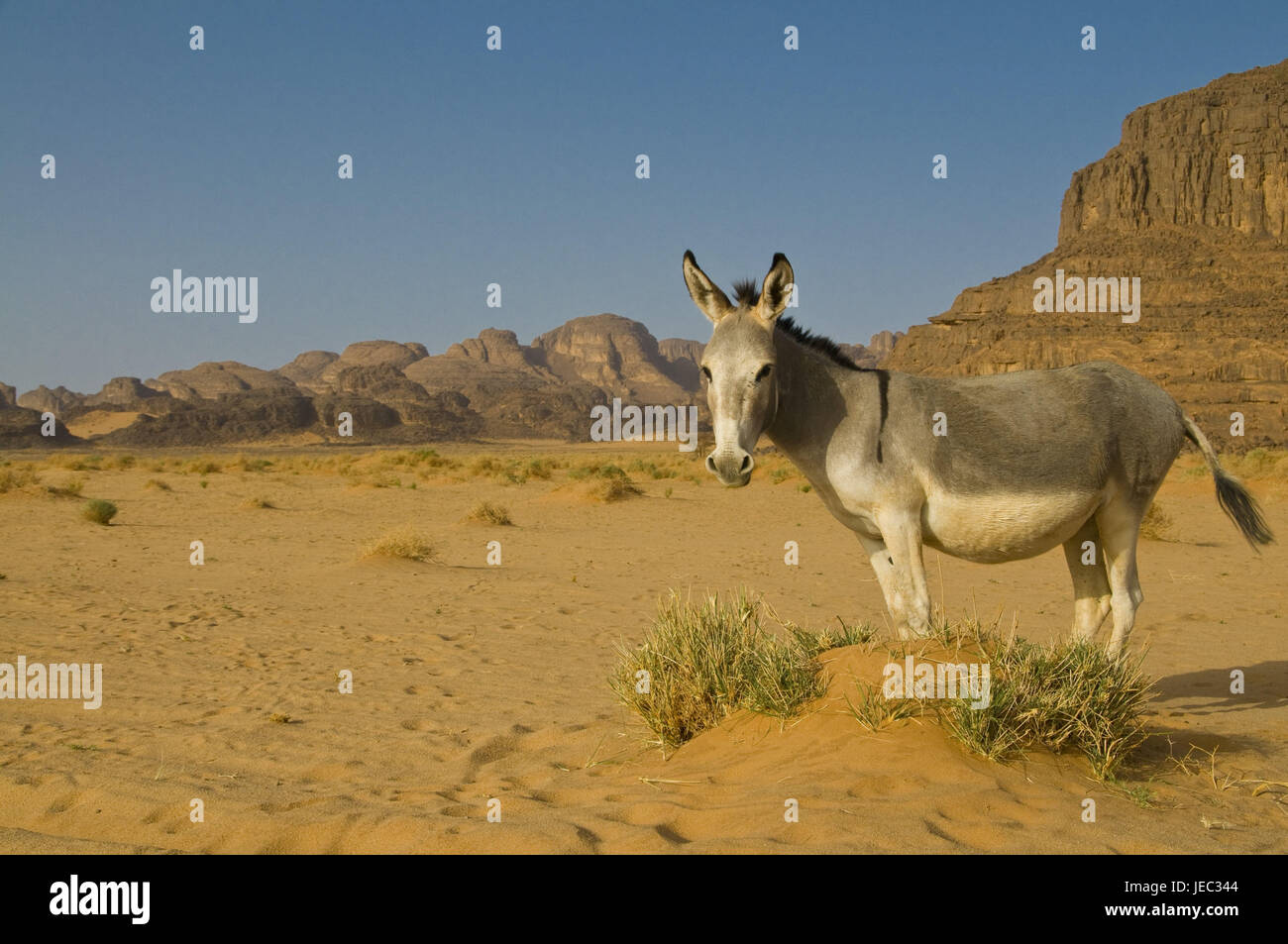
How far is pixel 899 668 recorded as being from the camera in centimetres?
493

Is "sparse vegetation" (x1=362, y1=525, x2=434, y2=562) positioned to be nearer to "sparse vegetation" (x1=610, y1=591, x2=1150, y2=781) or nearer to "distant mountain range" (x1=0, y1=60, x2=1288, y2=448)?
"sparse vegetation" (x1=610, y1=591, x2=1150, y2=781)

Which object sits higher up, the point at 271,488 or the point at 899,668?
the point at 271,488

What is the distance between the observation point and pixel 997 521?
493cm

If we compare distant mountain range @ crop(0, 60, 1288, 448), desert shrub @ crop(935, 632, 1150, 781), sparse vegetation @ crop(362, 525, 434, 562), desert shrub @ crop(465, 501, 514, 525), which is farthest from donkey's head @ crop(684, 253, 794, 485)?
distant mountain range @ crop(0, 60, 1288, 448)

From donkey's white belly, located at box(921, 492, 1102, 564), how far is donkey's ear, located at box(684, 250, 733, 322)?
1504 mm

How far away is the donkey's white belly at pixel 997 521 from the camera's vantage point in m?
4.88

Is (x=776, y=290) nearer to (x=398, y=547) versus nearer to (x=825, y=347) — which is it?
(x=825, y=347)

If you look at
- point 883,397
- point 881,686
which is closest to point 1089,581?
point 881,686

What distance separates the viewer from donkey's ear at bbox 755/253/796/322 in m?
4.73

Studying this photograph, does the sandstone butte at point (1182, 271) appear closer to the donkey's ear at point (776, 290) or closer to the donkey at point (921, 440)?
the donkey at point (921, 440)

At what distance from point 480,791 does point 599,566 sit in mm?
11626

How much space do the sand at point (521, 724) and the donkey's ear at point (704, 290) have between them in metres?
2.12
